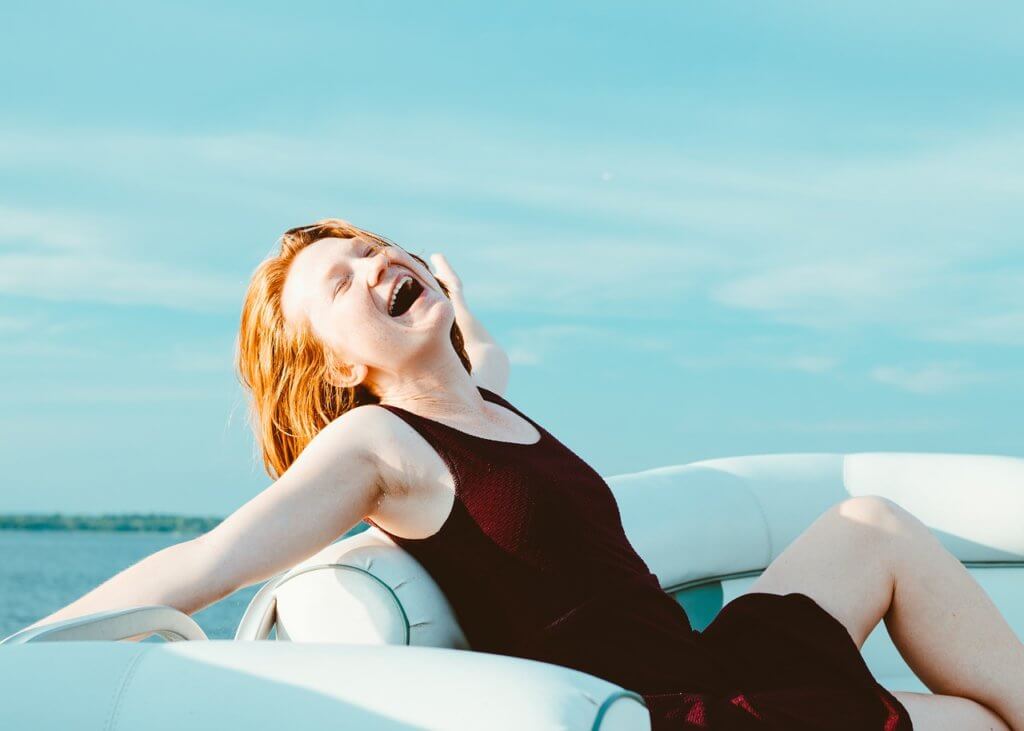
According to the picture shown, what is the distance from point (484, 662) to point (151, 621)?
1.44 ft

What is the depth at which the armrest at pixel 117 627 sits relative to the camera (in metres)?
1.27

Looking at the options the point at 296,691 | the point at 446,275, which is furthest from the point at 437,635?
the point at 446,275

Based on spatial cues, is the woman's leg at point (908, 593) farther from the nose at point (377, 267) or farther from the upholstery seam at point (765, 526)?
the upholstery seam at point (765, 526)

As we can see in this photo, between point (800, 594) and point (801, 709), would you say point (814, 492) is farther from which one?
point (801, 709)

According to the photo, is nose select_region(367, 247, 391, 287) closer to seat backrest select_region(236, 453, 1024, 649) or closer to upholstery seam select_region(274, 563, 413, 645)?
upholstery seam select_region(274, 563, 413, 645)

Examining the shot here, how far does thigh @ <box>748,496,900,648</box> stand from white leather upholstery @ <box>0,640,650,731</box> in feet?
2.33

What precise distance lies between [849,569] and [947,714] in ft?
0.77

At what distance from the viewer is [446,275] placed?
237cm

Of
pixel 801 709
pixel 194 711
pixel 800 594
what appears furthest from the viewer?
pixel 800 594

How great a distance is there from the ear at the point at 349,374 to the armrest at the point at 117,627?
491 mm

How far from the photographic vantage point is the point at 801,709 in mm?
1495

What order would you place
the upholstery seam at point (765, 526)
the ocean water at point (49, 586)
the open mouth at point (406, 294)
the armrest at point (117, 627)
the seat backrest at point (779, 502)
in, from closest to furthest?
1. the armrest at point (117, 627)
2. the open mouth at point (406, 294)
3. the seat backrest at point (779, 502)
4. the upholstery seam at point (765, 526)
5. the ocean water at point (49, 586)

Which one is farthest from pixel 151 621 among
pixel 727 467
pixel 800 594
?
pixel 727 467

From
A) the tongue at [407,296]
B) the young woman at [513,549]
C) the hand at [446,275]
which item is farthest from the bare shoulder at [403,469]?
the hand at [446,275]
